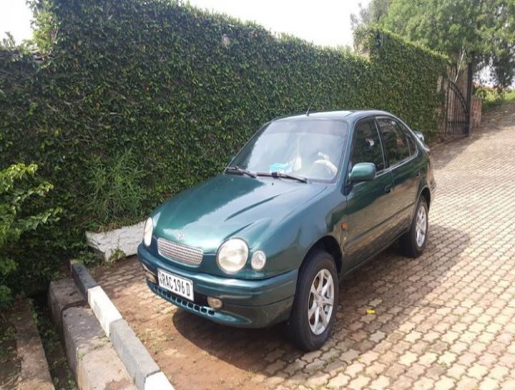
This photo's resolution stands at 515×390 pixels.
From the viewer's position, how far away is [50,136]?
437 cm

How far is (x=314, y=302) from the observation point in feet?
9.90

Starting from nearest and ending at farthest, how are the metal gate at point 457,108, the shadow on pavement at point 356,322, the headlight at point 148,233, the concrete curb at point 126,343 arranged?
the concrete curb at point 126,343 < the shadow on pavement at point 356,322 < the headlight at point 148,233 < the metal gate at point 457,108

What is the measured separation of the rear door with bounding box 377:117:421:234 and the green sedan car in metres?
0.02

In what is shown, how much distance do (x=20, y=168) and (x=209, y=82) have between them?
3.28 m

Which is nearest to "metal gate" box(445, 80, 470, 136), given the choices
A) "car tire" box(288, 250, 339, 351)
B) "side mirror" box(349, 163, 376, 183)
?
"side mirror" box(349, 163, 376, 183)

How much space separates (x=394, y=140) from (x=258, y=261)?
270 cm

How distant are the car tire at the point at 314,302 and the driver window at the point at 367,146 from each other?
1093mm

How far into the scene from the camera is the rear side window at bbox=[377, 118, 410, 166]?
4305mm

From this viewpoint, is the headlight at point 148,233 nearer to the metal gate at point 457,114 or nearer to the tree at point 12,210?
the tree at point 12,210

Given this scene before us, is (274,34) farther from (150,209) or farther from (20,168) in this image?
(20,168)

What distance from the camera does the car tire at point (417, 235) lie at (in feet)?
15.5

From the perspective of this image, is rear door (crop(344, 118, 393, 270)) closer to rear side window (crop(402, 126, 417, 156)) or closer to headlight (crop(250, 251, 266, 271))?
rear side window (crop(402, 126, 417, 156))

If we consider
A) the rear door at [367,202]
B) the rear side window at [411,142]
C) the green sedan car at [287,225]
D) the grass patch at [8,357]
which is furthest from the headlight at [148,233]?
the rear side window at [411,142]

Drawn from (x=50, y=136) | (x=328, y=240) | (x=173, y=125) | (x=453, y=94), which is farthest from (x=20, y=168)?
(x=453, y=94)
